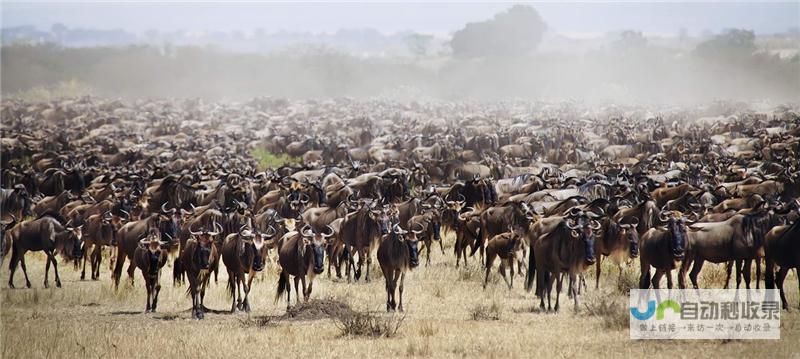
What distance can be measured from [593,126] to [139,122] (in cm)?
3236

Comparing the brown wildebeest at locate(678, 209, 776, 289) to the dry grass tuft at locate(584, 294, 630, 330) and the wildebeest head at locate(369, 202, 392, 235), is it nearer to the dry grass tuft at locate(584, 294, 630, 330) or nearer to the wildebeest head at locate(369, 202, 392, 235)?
the dry grass tuft at locate(584, 294, 630, 330)

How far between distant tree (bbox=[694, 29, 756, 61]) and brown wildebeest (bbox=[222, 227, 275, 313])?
84981 millimetres

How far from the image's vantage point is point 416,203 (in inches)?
821

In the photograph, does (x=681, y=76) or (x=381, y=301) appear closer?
(x=381, y=301)

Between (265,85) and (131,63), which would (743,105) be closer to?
(265,85)

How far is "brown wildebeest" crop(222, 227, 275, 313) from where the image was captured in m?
15.1

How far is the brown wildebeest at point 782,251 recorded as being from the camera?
1381 cm

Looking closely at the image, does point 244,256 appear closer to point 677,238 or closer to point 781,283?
point 677,238

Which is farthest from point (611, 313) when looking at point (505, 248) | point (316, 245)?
point (316, 245)

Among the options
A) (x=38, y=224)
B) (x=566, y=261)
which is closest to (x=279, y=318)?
(x=566, y=261)

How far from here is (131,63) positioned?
12075 centimetres

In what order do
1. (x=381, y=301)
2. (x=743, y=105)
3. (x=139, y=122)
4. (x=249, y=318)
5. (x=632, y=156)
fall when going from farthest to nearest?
1. (x=139, y=122)
2. (x=743, y=105)
3. (x=632, y=156)
4. (x=381, y=301)
5. (x=249, y=318)

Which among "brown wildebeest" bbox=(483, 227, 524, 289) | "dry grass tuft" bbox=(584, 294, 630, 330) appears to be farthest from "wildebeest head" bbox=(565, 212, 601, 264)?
"brown wildebeest" bbox=(483, 227, 524, 289)

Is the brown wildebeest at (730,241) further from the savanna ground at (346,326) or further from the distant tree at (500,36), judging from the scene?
the distant tree at (500,36)
